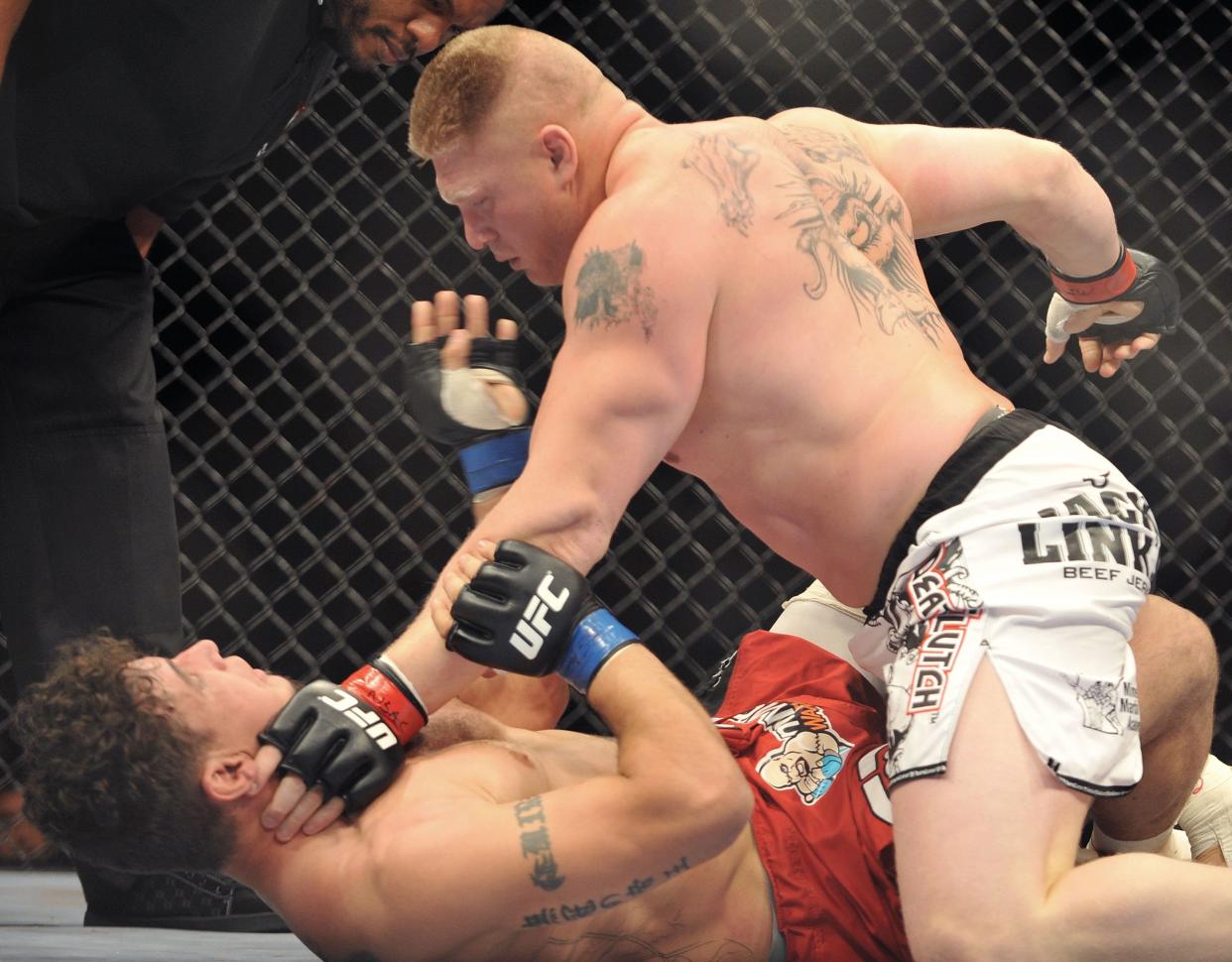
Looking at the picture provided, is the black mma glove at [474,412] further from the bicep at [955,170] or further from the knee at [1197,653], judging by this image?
the knee at [1197,653]

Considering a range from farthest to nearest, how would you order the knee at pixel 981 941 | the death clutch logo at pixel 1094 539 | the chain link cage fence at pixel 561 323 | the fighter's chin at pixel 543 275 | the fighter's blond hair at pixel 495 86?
the chain link cage fence at pixel 561 323 < the fighter's chin at pixel 543 275 < the fighter's blond hair at pixel 495 86 < the death clutch logo at pixel 1094 539 < the knee at pixel 981 941

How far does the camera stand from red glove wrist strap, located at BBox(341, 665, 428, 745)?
1.24 m

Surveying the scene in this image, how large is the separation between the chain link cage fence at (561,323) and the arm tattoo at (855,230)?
4.23ft

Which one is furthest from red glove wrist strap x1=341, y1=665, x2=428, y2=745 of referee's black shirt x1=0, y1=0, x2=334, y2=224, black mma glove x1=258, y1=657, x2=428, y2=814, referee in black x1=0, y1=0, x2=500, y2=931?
referee's black shirt x1=0, y1=0, x2=334, y2=224

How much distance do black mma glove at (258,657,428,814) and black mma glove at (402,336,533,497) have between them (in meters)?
0.27

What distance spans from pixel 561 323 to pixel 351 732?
5.52 ft

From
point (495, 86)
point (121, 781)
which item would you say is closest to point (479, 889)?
point (121, 781)

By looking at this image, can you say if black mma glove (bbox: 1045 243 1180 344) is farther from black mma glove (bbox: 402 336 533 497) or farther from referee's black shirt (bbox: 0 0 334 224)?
referee's black shirt (bbox: 0 0 334 224)

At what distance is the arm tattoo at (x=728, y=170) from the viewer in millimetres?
1311

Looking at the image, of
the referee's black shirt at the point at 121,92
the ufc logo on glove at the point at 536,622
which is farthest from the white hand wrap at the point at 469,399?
the referee's black shirt at the point at 121,92

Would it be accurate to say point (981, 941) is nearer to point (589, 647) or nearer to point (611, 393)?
point (589, 647)

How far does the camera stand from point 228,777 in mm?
1244

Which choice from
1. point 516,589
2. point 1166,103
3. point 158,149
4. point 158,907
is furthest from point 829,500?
point 1166,103

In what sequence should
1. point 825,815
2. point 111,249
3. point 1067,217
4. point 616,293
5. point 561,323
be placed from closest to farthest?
point 616,293
point 825,815
point 1067,217
point 111,249
point 561,323
